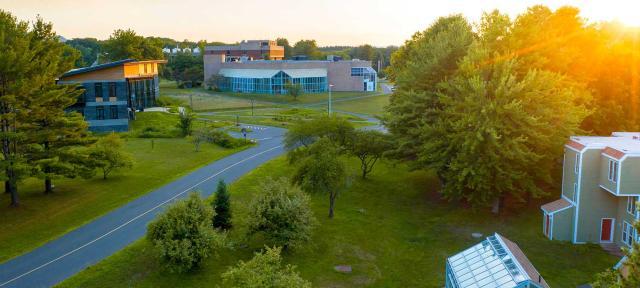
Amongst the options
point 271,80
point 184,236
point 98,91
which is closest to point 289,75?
point 271,80

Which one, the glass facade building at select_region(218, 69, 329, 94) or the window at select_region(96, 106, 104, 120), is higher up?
the glass facade building at select_region(218, 69, 329, 94)

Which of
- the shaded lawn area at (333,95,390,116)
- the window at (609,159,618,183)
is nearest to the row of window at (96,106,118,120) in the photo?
the shaded lawn area at (333,95,390,116)

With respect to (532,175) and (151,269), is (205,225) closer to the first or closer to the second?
(151,269)

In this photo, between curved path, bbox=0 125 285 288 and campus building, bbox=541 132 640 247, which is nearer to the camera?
curved path, bbox=0 125 285 288

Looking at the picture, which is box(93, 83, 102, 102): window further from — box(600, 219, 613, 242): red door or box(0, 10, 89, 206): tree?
box(600, 219, 613, 242): red door

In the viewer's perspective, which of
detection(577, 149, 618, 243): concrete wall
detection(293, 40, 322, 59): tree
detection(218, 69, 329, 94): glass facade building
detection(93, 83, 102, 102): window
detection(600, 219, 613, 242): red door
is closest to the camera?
detection(577, 149, 618, 243): concrete wall

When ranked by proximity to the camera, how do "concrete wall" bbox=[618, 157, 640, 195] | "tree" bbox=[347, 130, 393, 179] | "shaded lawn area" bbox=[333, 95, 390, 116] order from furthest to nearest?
"shaded lawn area" bbox=[333, 95, 390, 116] < "tree" bbox=[347, 130, 393, 179] < "concrete wall" bbox=[618, 157, 640, 195]

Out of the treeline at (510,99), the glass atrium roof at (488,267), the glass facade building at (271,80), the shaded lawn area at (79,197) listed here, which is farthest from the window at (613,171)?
the glass facade building at (271,80)

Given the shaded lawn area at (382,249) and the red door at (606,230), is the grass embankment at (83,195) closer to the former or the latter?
the shaded lawn area at (382,249)
